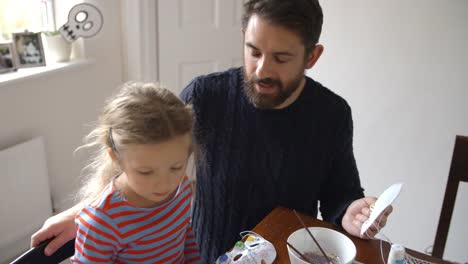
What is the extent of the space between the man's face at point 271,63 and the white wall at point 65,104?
4.11ft

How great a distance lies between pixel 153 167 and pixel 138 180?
42 millimetres

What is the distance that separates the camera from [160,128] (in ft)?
2.65

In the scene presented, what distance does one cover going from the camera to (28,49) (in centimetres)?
204

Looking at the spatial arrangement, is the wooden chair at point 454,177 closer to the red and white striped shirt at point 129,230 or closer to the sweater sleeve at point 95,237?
the red and white striped shirt at point 129,230

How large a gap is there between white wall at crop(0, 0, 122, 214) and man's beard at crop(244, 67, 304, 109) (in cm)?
123

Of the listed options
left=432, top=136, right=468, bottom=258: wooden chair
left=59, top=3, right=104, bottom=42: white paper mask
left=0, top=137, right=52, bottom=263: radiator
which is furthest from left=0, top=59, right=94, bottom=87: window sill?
left=432, top=136, right=468, bottom=258: wooden chair

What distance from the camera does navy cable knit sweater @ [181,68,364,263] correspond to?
121cm

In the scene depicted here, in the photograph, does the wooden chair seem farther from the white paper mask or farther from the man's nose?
the white paper mask

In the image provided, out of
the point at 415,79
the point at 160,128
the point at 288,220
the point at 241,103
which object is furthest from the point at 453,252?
the point at 160,128

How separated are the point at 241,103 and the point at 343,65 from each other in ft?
3.52

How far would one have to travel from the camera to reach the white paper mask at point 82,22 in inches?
84.4

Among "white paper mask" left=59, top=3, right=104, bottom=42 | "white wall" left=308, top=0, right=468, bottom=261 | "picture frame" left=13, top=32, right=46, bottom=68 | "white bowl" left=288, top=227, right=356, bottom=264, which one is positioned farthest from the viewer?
"white paper mask" left=59, top=3, right=104, bottom=42

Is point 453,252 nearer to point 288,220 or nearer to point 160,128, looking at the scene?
point 288,220

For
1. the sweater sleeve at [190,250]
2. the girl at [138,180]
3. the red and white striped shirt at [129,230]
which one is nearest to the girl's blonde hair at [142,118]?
the girl at [138,180]
